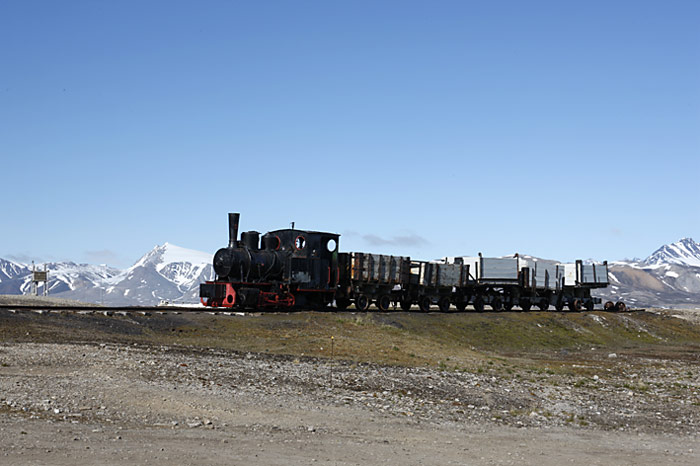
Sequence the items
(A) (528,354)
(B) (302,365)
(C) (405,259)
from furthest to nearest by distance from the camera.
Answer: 1. (C) (405,259)
2. (A) (528,354)
3. (B) (302,365)

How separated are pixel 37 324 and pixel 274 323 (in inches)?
403

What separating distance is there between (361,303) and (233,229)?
33.6 feet

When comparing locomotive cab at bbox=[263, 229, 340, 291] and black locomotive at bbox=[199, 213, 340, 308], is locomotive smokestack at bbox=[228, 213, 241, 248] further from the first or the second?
locomotive cab at bbox=[263, 229, 340, 291]

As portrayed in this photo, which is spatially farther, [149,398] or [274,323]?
[274,323]

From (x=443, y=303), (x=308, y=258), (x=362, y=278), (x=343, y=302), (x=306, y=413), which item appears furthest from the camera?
(x=443, y=303)

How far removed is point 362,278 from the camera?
45312 millimetres

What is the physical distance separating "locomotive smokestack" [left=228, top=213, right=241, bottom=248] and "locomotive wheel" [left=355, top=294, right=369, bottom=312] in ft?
31.3

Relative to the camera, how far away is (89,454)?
429 inches

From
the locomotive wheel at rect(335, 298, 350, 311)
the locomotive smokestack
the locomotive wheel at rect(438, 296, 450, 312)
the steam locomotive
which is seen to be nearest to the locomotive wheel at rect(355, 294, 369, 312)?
the steam locomotive

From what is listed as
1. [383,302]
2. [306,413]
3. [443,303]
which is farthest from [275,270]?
[306,413]

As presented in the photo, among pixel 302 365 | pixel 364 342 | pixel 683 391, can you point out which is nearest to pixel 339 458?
Result: pixel 302 365

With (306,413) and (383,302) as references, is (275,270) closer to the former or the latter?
(383,302)

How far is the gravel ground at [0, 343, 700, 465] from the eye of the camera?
1189 centimetres

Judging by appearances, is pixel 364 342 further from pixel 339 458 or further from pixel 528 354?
pixel 339 458
